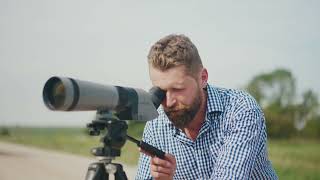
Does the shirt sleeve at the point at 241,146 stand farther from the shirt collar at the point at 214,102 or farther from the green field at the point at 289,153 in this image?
the green field at the point at 289,153

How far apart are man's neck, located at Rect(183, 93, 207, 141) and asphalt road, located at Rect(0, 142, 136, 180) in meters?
2.17

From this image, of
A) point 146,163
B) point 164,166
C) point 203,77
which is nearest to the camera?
point 164,166

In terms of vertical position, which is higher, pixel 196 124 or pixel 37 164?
pixel 196 124

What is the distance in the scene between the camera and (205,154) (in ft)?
4.46

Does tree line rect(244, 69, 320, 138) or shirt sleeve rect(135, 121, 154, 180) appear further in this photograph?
tree line rect(244, 69, 320, 138)

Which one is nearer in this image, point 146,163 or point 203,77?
point 203,77

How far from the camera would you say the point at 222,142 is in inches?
52.5

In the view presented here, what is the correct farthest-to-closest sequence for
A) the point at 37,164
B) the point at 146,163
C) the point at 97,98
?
1. the point at 37,164
2. the point at 146,163
3. the point at 97,98

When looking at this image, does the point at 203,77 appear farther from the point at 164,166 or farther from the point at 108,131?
the point at 108,131

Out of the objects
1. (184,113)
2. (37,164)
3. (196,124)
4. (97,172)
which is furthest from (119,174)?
(37,164)

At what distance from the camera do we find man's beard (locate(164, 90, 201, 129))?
124cm

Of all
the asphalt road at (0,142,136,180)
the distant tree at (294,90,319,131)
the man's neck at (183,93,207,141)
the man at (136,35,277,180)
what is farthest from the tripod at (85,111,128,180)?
the distant tree at (294,90,319,131)

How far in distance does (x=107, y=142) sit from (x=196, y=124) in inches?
16.3

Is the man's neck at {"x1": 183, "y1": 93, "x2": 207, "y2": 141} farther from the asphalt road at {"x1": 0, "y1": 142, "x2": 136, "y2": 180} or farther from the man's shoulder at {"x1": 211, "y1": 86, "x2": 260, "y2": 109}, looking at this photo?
the asphalt road at {"x1": 0, "y1": 142, "x2": 136, "y2": 180}
